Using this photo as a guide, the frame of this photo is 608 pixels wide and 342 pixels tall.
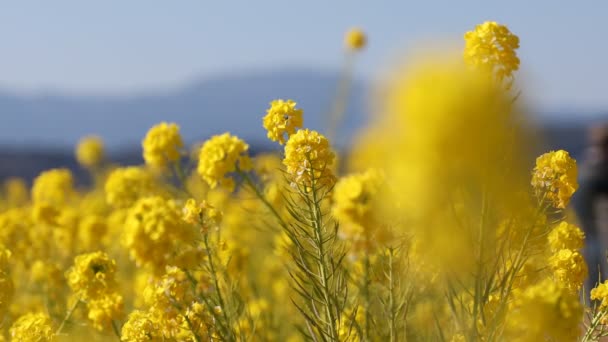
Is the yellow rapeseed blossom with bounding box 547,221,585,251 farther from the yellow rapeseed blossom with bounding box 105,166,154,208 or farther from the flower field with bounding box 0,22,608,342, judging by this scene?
the yellow rapeseed blossom with bounding box 105,166,154,208

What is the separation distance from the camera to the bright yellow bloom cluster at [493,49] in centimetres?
201

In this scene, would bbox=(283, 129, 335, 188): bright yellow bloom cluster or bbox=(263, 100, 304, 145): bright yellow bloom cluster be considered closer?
bbox=(283, 129, 335, 188): bright yellow bloom cluster

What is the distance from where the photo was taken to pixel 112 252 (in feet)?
19.4

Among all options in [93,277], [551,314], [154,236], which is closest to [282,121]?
[93,277]

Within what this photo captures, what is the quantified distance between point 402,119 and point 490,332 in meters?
1.10

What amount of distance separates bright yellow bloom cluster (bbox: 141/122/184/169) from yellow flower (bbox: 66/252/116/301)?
1.11m

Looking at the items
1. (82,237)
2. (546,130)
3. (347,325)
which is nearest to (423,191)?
(546,130)

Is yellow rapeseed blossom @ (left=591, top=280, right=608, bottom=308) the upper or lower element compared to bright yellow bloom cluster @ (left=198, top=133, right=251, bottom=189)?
lower

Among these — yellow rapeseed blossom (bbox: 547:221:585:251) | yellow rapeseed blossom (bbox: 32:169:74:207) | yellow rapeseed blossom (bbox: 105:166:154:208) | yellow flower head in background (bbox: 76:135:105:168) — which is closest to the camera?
yellow rapeseed blossom (bbox: 547:221:585:251)

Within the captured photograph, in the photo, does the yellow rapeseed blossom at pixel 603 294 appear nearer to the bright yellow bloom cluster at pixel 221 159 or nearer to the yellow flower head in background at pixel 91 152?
the bright yellow bloom cluster at pixel 221 159

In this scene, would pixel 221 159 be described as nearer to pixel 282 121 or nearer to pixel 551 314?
pixel 282 121

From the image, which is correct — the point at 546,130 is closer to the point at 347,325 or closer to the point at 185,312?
the point at 185,312

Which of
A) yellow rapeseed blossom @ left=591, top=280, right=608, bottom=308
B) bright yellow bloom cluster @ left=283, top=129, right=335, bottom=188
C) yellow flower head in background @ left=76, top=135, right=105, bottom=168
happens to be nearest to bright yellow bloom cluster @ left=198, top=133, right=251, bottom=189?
bright yellow bloom cluster @ left=283, top=129, right=335, bottom=188

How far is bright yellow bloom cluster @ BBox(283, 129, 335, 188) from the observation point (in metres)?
2.45
